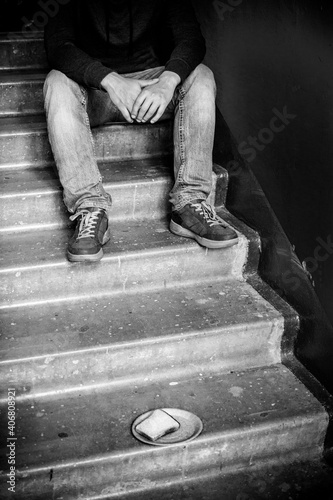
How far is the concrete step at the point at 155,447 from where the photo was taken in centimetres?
176

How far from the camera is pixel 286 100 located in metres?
2.84

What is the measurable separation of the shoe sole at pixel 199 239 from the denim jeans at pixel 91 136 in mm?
83

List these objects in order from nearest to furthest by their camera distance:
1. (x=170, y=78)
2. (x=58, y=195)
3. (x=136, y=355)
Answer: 1. (x=136, y=355)
2. (x=170, y=78)
3. (x=58, y=195)

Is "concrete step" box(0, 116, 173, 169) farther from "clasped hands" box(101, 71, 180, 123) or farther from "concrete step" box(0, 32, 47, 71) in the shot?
"concrete step" box(0, 32, 47, 71)

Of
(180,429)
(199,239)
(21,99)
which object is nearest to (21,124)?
(21,99)

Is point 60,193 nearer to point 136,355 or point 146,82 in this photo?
point 146,82

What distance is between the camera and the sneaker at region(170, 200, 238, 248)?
2.36 m

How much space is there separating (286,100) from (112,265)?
1211mm

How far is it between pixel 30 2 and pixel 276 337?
3.51 metres

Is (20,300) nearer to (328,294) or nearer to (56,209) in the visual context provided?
(56,209)

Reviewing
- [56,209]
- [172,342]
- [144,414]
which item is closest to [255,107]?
[56,209]

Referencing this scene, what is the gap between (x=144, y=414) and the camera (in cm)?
192

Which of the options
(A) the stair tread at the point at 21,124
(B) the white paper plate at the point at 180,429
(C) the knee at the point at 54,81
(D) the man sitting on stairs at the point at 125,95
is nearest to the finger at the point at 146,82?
(D) the man sitting on stairs at the point at 125,95

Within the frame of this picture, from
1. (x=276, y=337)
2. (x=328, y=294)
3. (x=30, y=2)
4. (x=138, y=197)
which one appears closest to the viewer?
(x=276, y=337)
